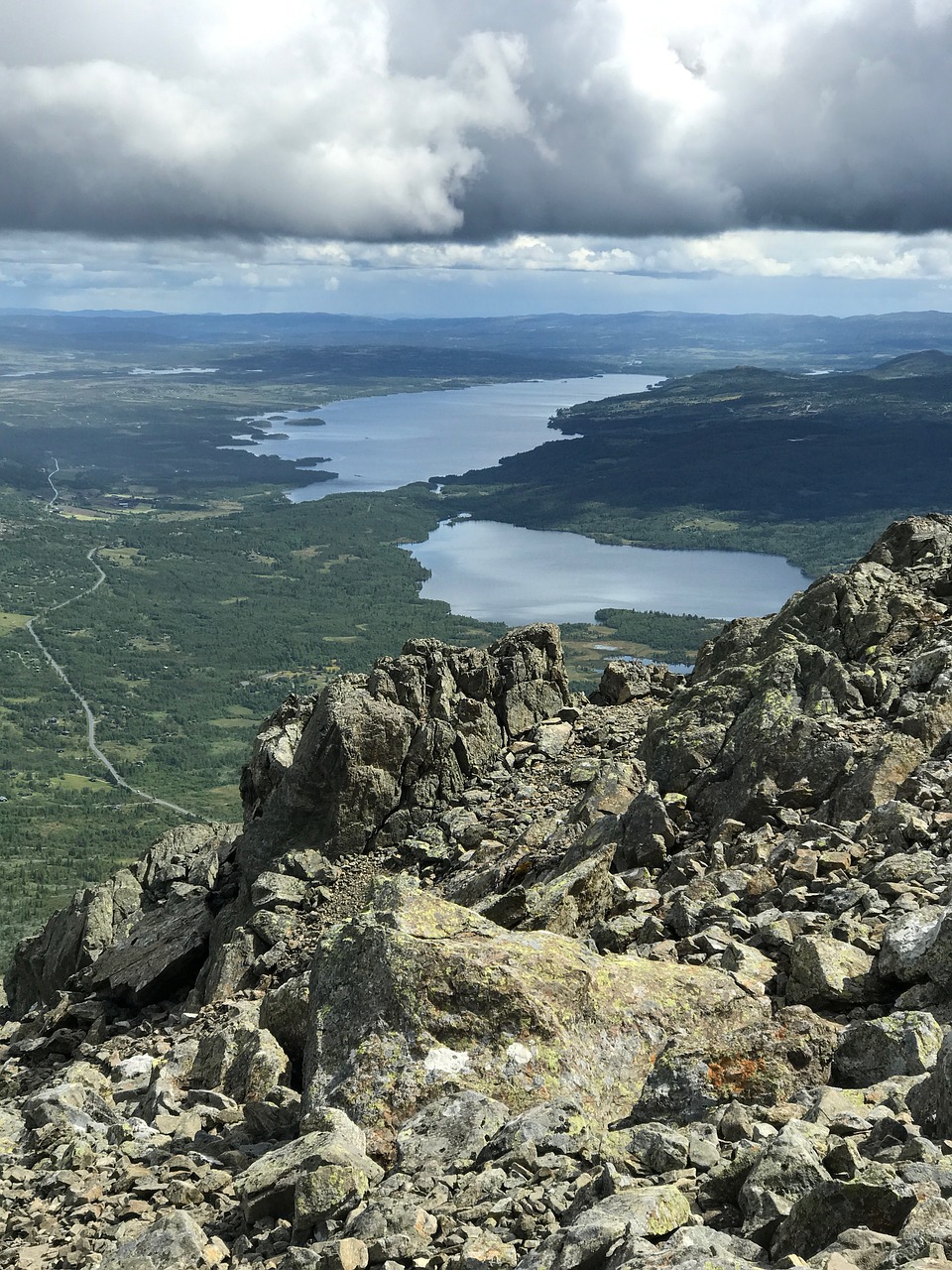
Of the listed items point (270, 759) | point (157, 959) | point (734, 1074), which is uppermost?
point (734, 1074)

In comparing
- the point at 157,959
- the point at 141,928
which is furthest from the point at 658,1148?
the point at 141,928

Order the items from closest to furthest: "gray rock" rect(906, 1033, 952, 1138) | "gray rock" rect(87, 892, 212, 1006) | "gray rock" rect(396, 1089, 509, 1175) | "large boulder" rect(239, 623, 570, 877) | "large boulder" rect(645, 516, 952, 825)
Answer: "gray rock" rect(906, 1033, 952, 1138) → "gray rock" rect(396, 1089, 509, 1175) → "large boulder" rect(645, 516, 952, 825) → "gray rock" rect(87, 892, 212, 1006) → "large boulder" rect(239, 623, 570, 877)

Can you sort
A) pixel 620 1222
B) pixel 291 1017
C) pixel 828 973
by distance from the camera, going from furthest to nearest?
pixel 291 1017
pixel 828 973
pixel 620 1222

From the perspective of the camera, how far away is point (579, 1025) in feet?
48.2

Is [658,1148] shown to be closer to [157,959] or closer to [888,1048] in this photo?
[888,1048]

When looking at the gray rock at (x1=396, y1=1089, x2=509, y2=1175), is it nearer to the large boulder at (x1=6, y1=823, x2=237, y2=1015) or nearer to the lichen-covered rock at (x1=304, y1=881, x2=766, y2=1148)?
the lichen-covered rock at (x1=304, y1=881, x2=766, y2=1148)

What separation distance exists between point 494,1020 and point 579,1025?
1.09 m

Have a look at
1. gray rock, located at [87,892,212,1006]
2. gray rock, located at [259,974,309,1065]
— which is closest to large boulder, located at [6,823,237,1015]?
gray rock, located at [87,892,212,1006]

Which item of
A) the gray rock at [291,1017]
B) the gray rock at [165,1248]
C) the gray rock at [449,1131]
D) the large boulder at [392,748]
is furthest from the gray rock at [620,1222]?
the large boulder at [392,748]

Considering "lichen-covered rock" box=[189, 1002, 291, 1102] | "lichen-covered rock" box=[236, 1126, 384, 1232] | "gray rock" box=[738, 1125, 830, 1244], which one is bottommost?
"lichen-covered rock" box=[189, 1002, 291, 1102]

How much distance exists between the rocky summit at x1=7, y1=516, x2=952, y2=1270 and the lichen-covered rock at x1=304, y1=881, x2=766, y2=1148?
0.13 feet

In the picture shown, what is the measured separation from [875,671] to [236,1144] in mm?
19065

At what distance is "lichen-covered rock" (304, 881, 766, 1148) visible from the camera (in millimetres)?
14180

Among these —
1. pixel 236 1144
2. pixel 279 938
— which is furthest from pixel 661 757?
pixel 236 1144
